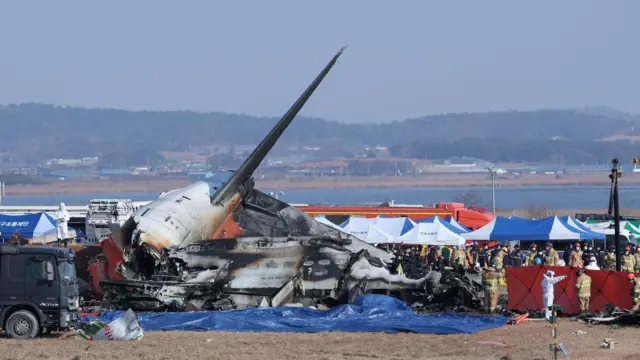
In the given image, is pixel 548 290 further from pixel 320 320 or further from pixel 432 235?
pixel 432 235

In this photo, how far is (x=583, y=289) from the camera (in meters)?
25.4

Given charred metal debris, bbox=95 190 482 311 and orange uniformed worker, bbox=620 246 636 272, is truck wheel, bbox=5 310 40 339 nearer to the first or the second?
charred metal debris, bbox=95 190 482 311

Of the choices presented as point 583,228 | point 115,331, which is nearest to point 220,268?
point 115,331

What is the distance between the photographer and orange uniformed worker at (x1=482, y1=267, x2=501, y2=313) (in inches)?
1045

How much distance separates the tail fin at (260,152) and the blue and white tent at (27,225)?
16.9 meters

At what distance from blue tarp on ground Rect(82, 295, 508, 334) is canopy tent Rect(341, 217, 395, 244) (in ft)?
63.3

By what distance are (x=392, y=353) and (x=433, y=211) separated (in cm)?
3770

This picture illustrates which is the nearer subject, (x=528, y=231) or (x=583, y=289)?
(x=583, y=289)

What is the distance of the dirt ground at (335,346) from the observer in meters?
19.4

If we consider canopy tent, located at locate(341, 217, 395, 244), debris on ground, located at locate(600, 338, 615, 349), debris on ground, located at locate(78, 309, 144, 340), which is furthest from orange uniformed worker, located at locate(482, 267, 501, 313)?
canopy tent, located at locate(341, 217, 395, 244)

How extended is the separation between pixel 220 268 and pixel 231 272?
0.93 ft

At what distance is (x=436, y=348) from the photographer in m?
20.5

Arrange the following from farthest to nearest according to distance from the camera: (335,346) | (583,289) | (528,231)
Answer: (528,231), (583,289), (335,346)

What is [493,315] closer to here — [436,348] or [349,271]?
[349,271]
